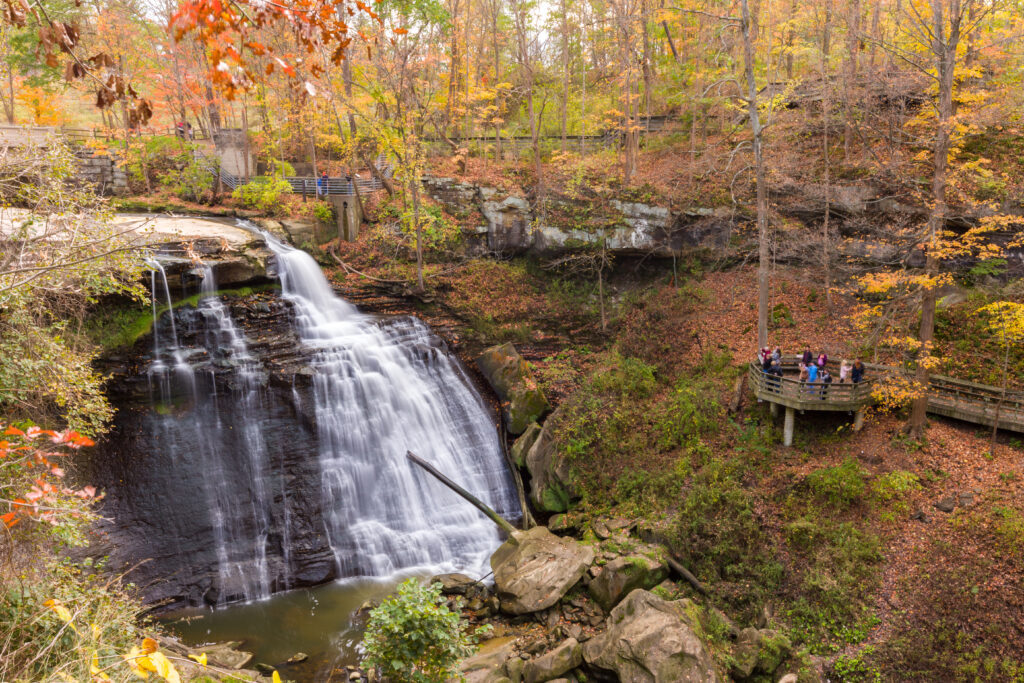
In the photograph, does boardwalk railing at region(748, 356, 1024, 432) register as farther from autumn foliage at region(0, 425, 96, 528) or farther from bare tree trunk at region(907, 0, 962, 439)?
autumn foliage at region(0, 425, 96, 528)

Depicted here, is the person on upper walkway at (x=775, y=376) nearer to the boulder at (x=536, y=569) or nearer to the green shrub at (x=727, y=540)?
the green shrub at (x=727, y=540)

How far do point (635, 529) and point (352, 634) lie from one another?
264 inches

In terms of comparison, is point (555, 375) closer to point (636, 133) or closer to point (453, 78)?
point (636, 133)

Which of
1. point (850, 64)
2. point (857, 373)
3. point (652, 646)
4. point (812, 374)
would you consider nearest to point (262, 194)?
point (812, 374)

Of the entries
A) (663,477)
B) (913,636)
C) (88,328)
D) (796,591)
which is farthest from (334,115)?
(913,636)

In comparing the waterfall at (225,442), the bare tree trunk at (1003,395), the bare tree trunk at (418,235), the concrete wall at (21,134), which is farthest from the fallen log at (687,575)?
the concrete wall at (21,134)

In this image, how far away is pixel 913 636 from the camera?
9539mm

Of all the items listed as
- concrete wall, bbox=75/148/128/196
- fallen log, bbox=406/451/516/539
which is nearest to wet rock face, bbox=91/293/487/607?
fallen log, bbox=406/451/516/539

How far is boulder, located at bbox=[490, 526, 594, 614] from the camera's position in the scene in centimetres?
1208

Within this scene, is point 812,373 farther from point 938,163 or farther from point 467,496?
point 467,496

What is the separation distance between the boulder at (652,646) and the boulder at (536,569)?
1.70m

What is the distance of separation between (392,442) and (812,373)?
1119cm

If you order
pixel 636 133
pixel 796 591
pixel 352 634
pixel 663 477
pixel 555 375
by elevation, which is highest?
pixel 636 133

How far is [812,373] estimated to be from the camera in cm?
1377
